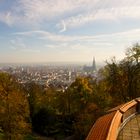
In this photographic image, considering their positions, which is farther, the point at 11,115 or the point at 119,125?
the point at 11,115

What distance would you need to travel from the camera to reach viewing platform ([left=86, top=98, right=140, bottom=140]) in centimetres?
805

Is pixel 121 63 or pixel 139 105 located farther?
pixel 121 63

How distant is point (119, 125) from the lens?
10.7 m

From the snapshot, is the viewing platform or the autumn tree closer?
the viewing platform

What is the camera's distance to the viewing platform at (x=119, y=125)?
26.4 feet

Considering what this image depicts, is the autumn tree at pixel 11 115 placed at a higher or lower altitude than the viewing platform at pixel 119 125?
lower

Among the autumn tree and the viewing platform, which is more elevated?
the viewing platform

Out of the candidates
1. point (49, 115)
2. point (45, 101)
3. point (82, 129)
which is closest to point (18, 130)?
point (82, 129)

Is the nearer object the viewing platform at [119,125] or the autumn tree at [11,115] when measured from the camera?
the viewing platform at [119,125]

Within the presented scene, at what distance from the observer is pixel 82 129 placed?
3081 cm

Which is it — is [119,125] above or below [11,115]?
above

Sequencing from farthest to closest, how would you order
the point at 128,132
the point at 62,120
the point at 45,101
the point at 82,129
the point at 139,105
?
the point at 45,101, the point at 62,120, the point at 82,129, the point at 139,105, the point at 128,132

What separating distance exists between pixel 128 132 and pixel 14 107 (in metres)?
22.4

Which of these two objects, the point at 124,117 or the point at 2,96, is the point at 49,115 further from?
the point at 124,117
